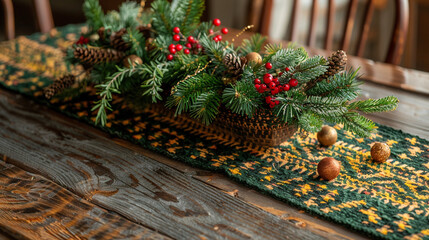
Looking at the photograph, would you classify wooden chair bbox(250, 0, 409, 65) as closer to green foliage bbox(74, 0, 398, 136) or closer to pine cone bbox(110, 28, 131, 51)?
green foliage bbox(74, 0, 398, 136)

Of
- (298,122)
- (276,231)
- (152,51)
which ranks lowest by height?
(276,231)

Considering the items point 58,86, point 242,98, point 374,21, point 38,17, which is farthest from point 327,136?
point 374,21

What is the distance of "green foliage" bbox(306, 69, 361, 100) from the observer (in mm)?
668

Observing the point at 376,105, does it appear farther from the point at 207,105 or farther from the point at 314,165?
the point at 207,105

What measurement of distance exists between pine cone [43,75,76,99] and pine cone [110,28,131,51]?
0.14 m

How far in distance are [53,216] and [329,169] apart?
0.43 metres

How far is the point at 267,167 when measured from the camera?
26.5 inches

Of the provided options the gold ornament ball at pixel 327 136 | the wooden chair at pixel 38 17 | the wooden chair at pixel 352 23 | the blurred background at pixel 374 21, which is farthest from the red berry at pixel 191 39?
the blurred background at pixel 374 21

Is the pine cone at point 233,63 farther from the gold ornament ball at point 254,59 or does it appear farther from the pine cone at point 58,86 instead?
the pine cone at point 58,86

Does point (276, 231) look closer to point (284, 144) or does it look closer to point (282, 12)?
point (284, 144)

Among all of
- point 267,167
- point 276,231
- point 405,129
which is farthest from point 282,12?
point 276,231

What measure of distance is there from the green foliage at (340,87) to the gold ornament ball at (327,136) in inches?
3.1

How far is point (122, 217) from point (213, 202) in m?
0.14

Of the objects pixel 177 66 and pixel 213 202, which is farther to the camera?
pixel 177 66
